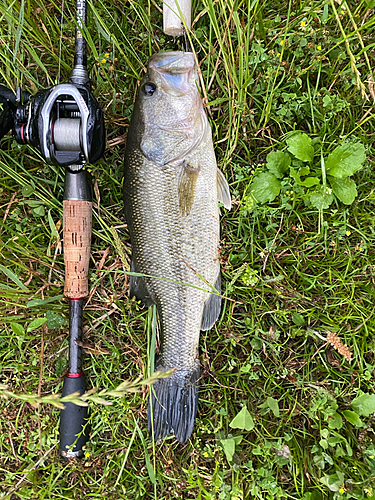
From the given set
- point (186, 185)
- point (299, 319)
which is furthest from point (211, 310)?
point (186, 185)

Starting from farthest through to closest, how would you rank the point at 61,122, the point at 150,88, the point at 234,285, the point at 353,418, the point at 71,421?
the point at 234,285
the point at 71,421
the point at 353,418
the point at 150,88
the point at 61,122

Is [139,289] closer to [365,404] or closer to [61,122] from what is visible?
[61,122]

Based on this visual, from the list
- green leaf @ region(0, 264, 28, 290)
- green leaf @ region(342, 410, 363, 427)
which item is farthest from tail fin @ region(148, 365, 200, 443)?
green leaf @ region(0, 264, 28, 290)

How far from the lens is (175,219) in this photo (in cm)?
199

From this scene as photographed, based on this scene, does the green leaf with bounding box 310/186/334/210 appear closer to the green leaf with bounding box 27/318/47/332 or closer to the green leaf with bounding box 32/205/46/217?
the green leaf with bounding box 32/205/46/217

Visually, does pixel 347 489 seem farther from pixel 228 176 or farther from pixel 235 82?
pixel 235 82

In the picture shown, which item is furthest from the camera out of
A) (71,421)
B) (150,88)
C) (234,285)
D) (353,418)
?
(234,285)

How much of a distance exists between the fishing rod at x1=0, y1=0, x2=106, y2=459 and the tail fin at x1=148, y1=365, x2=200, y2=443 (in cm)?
48

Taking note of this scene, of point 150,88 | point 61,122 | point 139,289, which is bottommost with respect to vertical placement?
point 139,289

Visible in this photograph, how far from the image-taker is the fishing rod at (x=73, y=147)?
179cm

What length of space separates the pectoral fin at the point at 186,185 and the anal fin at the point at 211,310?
51 cm

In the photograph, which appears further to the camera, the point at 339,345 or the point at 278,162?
the point at 278,162

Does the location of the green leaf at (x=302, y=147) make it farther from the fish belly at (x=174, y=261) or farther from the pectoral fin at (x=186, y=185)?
the pectoral fin at (x=186, y=185)

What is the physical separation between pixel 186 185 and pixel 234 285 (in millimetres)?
738
